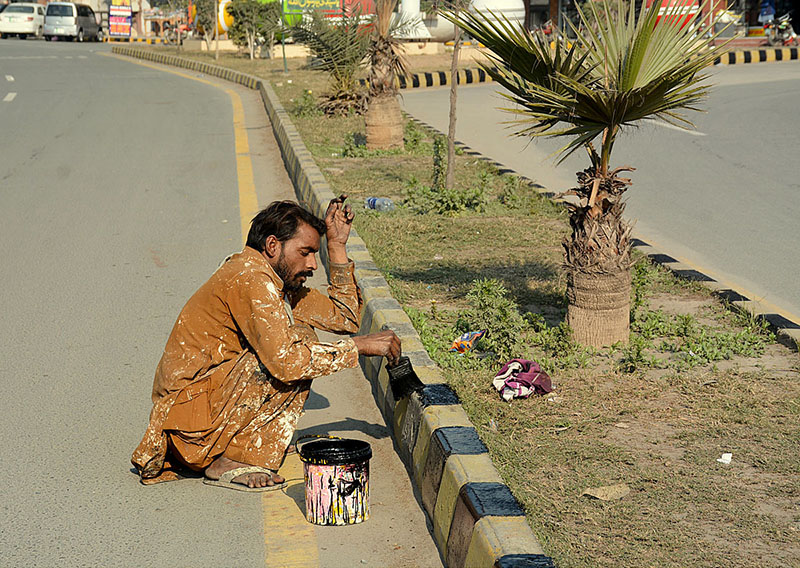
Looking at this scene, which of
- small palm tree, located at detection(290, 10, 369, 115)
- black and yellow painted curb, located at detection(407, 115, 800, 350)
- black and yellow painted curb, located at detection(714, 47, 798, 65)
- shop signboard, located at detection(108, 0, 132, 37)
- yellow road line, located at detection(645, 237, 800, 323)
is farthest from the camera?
shop signboard, located at detection(108, 0, 132, 37)

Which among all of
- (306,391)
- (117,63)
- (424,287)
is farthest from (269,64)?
(306,391)

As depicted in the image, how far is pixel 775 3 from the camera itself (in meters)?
34.9

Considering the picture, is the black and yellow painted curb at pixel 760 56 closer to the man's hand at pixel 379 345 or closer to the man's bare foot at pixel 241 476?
the man's hand at pixel 379 345

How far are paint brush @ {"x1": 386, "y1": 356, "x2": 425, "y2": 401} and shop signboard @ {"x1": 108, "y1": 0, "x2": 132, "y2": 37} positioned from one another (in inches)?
2154

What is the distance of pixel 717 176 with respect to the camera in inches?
483

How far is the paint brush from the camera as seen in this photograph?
462cm

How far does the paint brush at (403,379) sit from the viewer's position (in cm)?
462

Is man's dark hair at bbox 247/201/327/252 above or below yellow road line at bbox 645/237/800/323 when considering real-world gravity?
above

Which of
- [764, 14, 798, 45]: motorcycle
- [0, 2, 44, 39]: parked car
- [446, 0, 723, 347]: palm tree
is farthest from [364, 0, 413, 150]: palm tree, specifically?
[0, 2, 44, 39]: parked car

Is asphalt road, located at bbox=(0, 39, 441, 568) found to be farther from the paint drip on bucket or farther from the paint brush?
the paint brush

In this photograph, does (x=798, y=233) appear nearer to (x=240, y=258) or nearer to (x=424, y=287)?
(x=424, y=287)

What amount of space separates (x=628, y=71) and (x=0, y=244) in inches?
231

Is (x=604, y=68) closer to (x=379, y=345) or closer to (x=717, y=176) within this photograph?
(x=379, y=345)

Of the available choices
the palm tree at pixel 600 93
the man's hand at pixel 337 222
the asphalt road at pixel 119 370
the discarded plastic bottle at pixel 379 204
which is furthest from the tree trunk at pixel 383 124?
the man's hand at pixel 337 222
